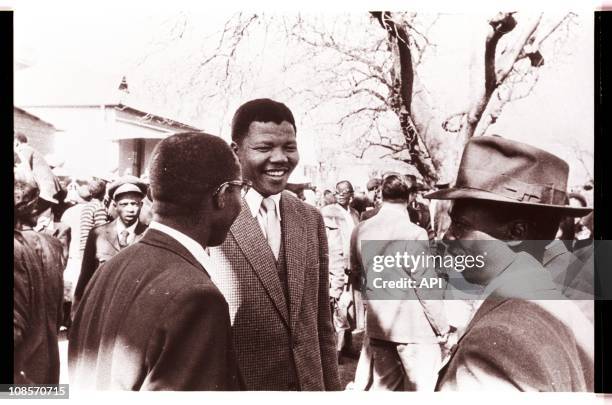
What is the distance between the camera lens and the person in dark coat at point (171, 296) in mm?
3783

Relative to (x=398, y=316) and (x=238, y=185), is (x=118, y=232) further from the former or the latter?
(x=398, y=316)

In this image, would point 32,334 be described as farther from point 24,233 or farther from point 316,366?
point 316,366

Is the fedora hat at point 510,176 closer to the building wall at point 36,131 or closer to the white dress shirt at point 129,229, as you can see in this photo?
the white dress shirt at point 129,229

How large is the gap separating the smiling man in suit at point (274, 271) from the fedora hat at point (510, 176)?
2.84ft

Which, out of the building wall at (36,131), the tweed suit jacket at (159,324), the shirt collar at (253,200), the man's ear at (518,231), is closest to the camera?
the tweed suit jacket at (159,324)

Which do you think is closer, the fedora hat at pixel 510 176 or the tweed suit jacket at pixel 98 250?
the fedora hat at pixel 510 176

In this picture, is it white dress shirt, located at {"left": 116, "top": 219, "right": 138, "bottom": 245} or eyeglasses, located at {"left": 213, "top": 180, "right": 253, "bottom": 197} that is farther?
white dress shirt, located at {"left": 116, "top": 219, "right": 138, "bottom": 245}

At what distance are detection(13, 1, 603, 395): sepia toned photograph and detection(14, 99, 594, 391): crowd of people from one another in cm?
1

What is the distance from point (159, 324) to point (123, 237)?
583 millimetres

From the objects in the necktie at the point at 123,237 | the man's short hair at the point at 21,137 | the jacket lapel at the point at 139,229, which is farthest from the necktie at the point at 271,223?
the man's short hair at the point at 21,137

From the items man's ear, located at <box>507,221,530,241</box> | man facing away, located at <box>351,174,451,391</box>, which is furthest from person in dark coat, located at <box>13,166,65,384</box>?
man's ear, located at <box>507,221,530,241</box>

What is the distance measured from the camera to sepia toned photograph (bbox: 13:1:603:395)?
395 centimetres

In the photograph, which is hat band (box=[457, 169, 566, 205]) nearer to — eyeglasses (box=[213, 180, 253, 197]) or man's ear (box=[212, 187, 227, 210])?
eyeglasses (box=[213, 180, 253, 197])

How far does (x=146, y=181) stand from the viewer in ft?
13.1
